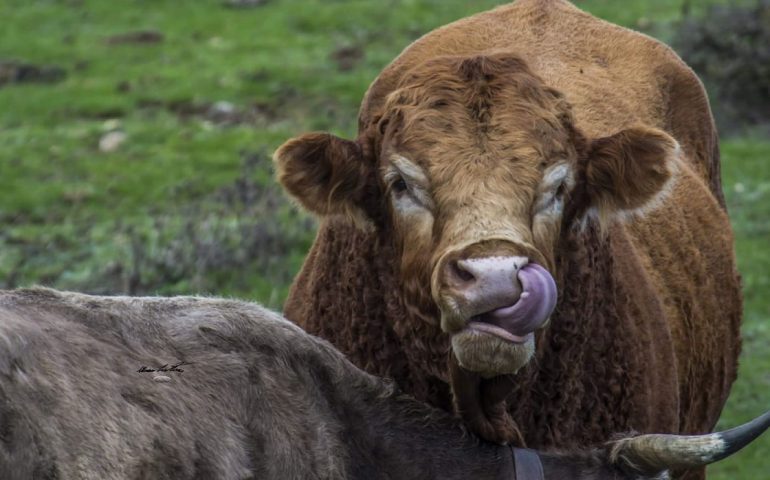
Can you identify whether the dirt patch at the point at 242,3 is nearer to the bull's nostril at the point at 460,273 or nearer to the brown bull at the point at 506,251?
the brown bull at the point at 506,251

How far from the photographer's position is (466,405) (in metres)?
5.14

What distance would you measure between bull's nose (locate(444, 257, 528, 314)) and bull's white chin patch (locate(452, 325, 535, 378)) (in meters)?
0.10

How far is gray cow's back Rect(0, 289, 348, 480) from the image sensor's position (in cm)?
388

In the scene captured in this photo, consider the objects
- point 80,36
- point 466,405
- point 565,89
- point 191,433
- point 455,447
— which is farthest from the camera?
point 80,36

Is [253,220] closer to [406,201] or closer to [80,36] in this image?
[406,201]

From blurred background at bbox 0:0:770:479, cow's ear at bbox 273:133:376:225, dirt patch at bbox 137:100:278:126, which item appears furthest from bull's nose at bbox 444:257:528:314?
dirt patch at bbox 137:100:278:126

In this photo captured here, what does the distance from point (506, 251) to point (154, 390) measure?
4.28 feet

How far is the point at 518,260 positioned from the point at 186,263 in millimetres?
6932

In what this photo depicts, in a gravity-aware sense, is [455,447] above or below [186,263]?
above

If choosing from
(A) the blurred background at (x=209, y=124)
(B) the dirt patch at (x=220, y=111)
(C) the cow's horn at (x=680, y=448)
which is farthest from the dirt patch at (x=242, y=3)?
(C) the cow's horn at (x=680, y=448)

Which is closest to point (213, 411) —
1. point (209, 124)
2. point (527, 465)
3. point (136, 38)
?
point (527, 465)

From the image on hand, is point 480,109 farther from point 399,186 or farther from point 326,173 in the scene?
point 326,173

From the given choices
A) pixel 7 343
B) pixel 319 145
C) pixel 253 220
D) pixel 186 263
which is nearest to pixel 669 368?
pixel 319 145

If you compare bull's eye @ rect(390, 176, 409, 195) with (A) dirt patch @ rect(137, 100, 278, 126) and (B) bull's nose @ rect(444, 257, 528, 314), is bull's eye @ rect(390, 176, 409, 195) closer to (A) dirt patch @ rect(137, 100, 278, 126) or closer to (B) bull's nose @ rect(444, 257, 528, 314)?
(B) bull's nose @ rect(444, 257, 528, 314)
